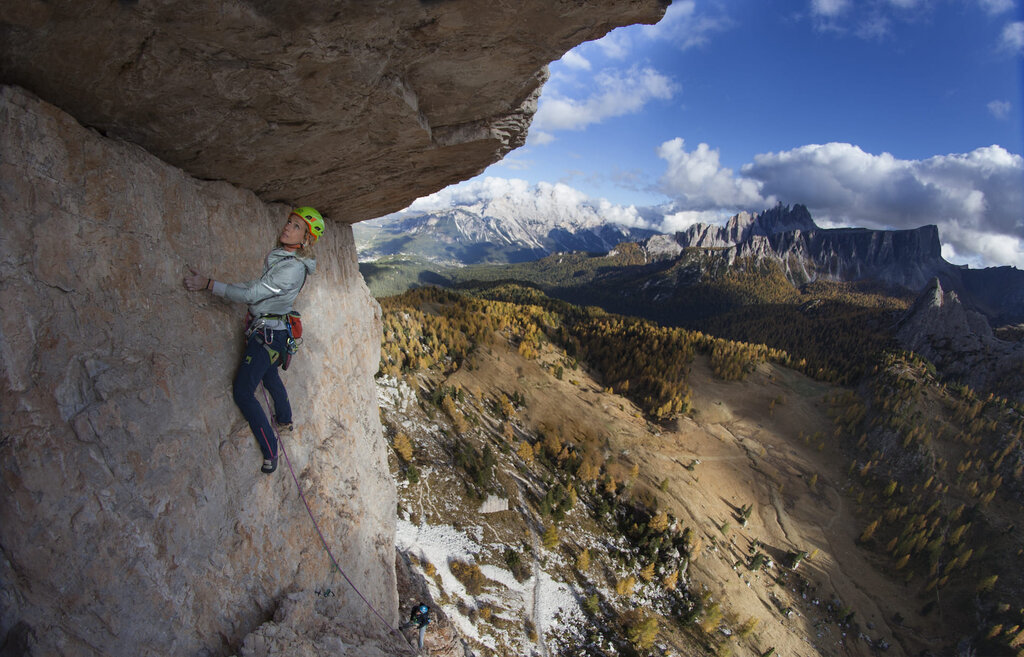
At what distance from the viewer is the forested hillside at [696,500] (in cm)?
2695

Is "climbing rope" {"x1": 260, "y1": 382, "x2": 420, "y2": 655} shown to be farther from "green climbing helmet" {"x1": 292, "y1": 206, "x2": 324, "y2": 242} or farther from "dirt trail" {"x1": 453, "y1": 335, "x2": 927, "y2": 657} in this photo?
"dirt trail" {"x1": 453, "y1": 335, "x2": 927, "y2": 657}

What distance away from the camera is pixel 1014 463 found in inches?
2116

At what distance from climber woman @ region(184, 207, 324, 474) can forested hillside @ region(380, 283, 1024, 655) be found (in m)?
17.9

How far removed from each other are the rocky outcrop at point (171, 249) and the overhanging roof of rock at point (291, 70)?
0.09 feet

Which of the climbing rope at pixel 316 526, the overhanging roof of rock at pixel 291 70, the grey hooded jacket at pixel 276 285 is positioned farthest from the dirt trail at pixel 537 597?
the overhanging roof of rock at pixel 291 70

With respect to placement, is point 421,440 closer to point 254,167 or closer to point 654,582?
point 654,582

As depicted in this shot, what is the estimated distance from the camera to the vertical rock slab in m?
4.36

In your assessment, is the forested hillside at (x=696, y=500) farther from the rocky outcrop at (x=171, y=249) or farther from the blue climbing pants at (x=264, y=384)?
the blue climbing pants at (x=264, y=384)

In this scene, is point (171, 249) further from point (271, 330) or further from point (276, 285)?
point (271, 330)

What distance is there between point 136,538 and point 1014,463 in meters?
88.4

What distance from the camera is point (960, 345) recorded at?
99250 mm

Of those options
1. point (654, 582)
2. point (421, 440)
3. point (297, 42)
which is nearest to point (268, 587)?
point (297, 42)

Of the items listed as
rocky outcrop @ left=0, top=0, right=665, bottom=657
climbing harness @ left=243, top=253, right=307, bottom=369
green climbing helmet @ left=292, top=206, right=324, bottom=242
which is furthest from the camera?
green climbing helmet @ left=292, top=206, right=324, bottom=242

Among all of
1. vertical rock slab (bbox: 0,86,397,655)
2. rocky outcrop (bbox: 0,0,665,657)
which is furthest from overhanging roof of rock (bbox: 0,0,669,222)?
vertical rock slab (bbox: 0,86,397,655)
